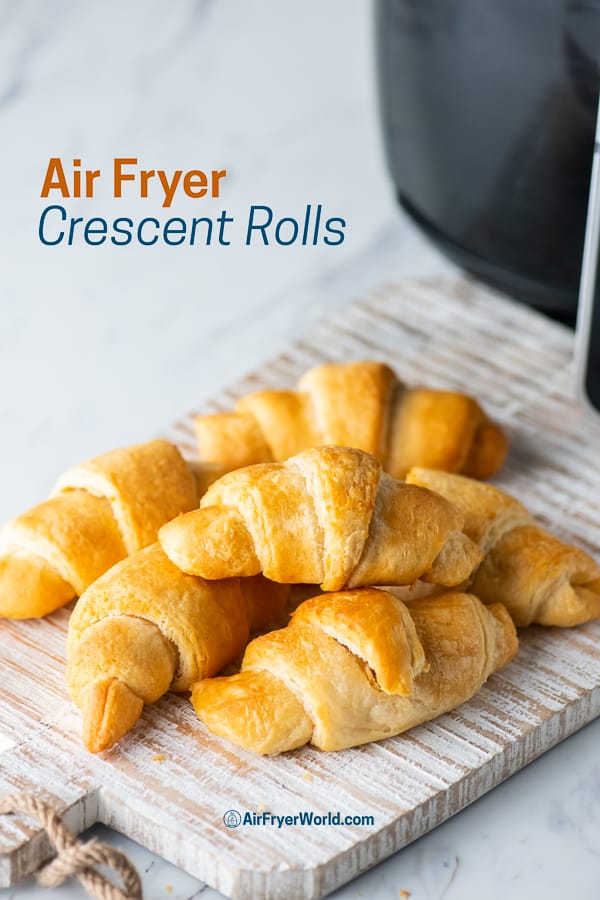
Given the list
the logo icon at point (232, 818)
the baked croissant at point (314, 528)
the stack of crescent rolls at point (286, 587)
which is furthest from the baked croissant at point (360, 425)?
the logo icon at point (232, 818)

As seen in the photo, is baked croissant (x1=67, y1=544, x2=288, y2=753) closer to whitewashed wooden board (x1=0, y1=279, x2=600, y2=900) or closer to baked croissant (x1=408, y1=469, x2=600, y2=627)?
whitewashed wooden board (x1=0, y1=279, x2=600, y2=900)

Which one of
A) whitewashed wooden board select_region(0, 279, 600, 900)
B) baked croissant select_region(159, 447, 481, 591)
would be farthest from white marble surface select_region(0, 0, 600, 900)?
baked croissant select_region(159, 447, 481, 591)

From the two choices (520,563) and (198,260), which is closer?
(520,563)

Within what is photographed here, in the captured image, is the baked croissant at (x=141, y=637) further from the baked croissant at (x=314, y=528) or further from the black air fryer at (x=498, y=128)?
the black air fryer at (x=498, y=128)

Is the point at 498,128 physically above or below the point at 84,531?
above

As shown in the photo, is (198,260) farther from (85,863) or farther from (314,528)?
(85,863)

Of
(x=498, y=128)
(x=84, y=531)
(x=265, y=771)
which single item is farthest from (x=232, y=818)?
(x=498, y=128)
